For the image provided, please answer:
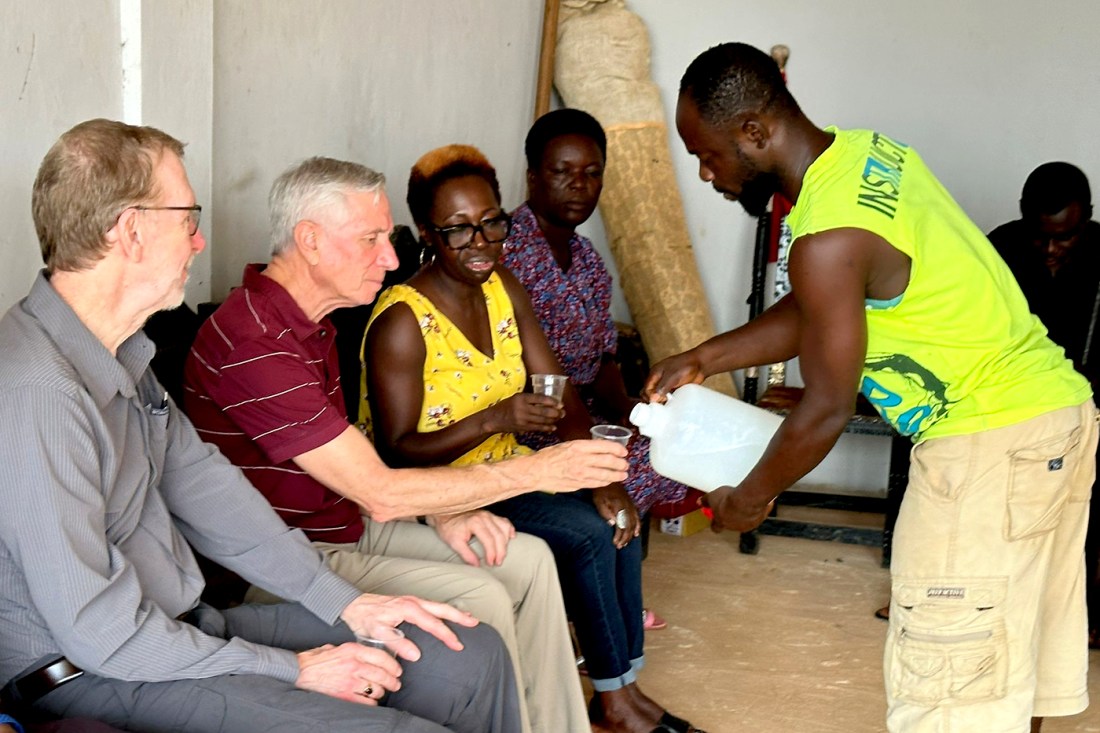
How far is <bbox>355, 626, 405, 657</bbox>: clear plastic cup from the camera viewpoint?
2.10 meters

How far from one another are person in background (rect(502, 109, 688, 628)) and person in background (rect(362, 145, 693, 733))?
0.48 m

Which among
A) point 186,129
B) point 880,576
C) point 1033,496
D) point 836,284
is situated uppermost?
point 186,129

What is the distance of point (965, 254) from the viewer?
2.18 metres

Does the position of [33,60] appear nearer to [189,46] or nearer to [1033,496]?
[189,46]

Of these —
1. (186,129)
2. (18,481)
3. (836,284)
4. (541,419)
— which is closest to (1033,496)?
Result: (836,284)

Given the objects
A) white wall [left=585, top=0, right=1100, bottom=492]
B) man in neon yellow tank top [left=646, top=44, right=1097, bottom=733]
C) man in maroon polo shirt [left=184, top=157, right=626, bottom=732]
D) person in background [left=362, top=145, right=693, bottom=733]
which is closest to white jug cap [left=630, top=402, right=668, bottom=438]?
man in maroon polo shirt [left=184, top=157, right=626, bottom=732]

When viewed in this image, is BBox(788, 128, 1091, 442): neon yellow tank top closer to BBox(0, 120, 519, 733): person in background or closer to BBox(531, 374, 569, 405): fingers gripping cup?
BBox(531, 374, 569, 405): fingers gripping cup

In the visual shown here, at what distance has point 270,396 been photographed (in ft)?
7.61

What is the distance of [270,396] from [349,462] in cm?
21

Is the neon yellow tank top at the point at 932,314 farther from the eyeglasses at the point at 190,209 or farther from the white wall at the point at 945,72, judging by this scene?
the white wall at the point at 945,72

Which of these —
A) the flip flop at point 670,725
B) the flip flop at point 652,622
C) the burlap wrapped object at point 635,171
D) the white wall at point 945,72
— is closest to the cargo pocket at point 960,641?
the flip flop at point 670,725

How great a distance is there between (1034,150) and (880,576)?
200cm

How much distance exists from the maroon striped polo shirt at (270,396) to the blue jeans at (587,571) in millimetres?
569

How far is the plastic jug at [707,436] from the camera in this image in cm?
274
